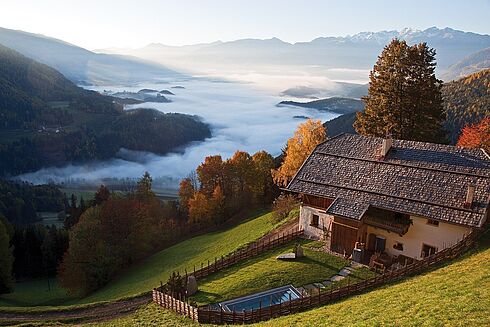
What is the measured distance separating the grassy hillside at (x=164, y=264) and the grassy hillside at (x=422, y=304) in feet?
49.3

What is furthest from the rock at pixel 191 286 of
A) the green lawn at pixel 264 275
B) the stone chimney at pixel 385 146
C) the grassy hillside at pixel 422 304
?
the stone chimney at pixel 385 146

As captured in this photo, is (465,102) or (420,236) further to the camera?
(465,102)

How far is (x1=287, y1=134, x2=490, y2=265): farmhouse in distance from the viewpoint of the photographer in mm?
31969

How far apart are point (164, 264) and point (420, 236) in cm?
2875

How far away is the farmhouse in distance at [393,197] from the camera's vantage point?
32.0m

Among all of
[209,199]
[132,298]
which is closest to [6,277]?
[209,199]

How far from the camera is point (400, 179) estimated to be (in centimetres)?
3528

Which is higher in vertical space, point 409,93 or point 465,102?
point 465,102

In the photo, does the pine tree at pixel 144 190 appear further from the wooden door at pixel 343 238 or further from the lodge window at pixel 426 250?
the lodge window at pixel 426 250

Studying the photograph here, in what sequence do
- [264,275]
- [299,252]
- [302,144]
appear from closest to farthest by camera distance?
1. [264,275]
2. [299,252]
3. [302,144]

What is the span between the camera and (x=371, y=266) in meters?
32.2

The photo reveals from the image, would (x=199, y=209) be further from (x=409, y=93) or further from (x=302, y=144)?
(x=409, y=93)

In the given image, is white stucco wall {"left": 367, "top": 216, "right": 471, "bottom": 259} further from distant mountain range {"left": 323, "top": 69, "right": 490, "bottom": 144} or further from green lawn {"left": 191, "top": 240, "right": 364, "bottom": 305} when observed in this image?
distant mountain range {"left": 323, "top": 69, "right": 490, "bottom": 144}

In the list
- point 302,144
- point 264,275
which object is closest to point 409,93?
point 302,144
